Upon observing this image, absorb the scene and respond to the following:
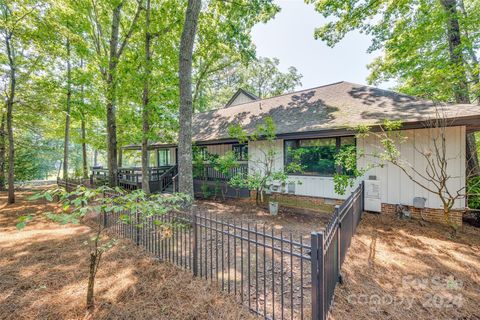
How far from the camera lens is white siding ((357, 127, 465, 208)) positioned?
5887 mm

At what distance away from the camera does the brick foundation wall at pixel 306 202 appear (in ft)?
25.7

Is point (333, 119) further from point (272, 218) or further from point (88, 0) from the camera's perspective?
point (88, 0)

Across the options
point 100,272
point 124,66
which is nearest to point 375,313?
point 100,272

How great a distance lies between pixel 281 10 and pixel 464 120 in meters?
7.72

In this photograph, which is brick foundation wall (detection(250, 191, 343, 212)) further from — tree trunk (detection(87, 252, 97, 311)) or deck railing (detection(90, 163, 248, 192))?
tree trunk (detection(87, 252, 97, 311))

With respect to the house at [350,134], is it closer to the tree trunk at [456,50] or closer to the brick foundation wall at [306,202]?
the brick foundation wall at [306,202]

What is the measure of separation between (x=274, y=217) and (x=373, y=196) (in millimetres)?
3433

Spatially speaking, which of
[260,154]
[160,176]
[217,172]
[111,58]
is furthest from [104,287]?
[111,58]

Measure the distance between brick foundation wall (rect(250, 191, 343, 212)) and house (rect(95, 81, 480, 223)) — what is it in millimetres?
51

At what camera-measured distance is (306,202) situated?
8336mm

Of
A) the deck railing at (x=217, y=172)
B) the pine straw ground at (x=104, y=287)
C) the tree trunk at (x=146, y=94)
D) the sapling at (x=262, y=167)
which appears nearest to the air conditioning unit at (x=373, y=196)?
the sapling at (x=262, y=167)

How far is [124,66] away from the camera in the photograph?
788cm

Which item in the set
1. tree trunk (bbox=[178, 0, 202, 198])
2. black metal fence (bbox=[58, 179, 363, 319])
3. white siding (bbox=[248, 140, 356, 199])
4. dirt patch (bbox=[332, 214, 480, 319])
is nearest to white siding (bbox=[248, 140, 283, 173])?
white siding (bbox=[248, 140, 356, 199])

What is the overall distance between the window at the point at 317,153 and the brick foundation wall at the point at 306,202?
3.38ft
